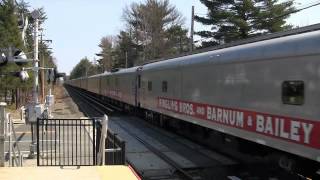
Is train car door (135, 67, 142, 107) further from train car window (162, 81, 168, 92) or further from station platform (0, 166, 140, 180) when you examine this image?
station platform (0, 166, 140, 180)

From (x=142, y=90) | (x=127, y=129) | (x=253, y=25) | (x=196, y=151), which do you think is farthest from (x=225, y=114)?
(x=253, y=25)

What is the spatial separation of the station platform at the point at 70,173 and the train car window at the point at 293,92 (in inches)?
119

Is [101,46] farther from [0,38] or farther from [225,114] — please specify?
[225,114]

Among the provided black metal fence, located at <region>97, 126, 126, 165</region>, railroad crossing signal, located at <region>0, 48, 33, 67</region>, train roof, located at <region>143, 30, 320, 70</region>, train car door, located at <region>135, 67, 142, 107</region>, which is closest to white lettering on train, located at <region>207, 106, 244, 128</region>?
train roof, located at <region>143, 30, 320, 70</region>

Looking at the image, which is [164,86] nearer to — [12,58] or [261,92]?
[12,58]

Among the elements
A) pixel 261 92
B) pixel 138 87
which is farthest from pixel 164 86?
pixel 261 92

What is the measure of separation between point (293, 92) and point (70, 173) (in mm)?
4021

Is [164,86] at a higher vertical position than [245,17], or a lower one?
lower

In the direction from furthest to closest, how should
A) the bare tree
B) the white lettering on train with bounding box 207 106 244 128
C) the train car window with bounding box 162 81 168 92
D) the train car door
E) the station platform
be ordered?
the bare tree → the train car door → the train car window with bounding box 162 81 168 92 → the white lettering on train with bounding box 207 106 244 128 → the station platform

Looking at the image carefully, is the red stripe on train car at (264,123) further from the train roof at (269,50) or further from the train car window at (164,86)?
the train car window at (164,86)

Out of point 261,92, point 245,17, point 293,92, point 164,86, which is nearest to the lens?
point 293,92

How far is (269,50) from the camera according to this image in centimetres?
1142

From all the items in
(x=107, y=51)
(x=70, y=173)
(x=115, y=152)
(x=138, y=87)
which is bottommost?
(x=70, y=173)

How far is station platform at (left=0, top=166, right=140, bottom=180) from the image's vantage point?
9.26m
